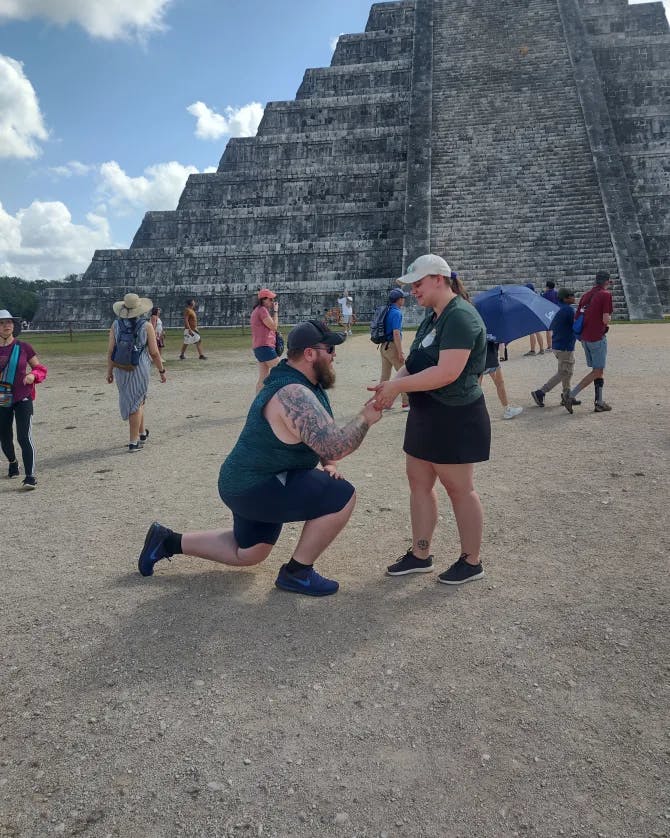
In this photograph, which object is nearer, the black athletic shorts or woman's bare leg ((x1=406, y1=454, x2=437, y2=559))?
the black athletic shorts

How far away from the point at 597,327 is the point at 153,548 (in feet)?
21.9

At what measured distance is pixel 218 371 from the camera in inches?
555

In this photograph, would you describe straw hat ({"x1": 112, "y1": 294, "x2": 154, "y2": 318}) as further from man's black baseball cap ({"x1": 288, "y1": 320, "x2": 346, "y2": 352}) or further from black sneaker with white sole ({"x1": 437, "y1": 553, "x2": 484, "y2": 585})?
black sneaker with white sole ({"x1": 437, "y1": 553, "x2": 484, "y2": 585})

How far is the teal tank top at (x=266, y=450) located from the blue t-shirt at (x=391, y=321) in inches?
197

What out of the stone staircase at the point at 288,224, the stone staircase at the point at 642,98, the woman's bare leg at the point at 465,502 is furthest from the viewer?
the stone staircase at the point at 288,224

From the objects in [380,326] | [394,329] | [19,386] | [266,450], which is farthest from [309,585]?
[394,329]

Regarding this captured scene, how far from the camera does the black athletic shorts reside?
11.8ft

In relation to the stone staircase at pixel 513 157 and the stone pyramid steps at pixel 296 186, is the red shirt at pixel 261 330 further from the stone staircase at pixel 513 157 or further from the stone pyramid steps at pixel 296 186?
the stone pyramid steps at pixel 296 186

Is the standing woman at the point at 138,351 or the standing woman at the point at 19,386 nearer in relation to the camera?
the standing woman at the point at 19,386

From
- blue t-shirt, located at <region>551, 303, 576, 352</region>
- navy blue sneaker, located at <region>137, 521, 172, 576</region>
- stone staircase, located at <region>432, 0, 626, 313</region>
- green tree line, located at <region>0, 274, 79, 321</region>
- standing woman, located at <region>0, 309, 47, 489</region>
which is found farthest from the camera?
green tree line, located at <region>0, 274, 79, 321</region>

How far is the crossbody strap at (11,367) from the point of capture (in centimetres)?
626

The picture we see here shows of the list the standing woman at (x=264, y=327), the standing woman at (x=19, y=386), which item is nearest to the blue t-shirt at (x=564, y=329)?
the standing woman at (x=264, y=327)

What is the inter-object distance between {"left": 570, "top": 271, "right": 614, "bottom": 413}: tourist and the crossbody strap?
6.72 metres

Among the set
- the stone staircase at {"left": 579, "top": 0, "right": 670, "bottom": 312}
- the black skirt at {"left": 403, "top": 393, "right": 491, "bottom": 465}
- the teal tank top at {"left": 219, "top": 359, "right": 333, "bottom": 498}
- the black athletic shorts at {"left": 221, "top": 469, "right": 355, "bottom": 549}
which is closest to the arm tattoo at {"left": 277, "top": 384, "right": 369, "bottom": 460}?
the teal tank top at {"left": 219, "top": 359, "right": 333, "bottom": 498}
